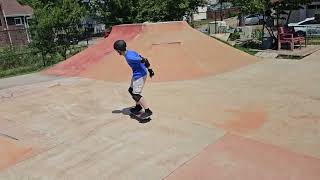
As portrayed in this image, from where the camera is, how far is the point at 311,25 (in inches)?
830

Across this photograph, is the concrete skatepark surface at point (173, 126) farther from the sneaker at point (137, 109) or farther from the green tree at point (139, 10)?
the green tree at point (139, 10)

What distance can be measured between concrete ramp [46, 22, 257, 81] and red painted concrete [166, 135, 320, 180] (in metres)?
5.16

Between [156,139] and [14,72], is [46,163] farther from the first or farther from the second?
[14,72]

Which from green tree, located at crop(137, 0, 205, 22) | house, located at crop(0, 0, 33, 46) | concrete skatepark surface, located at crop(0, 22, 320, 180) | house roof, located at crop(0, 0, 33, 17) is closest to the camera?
Result: concrete skatepark surface, located at crop(0, 22, 320, 180)

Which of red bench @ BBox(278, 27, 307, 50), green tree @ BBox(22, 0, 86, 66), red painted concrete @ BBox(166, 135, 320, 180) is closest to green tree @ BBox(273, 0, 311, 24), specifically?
red bench @ BBox(278, 27, 307, 50)

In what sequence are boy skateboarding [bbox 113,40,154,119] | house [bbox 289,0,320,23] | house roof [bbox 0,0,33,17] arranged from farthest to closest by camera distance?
house roof [bbox 0,0,33,17]
house [bbox 289,0,320,23]
boy skateboarding [bbox 113,40,154,119]

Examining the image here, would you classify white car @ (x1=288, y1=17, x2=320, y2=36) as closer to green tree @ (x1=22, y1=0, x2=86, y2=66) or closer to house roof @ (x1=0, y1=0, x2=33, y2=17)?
green tree @ (x1=22, y1=0, x2=86, y2=66)

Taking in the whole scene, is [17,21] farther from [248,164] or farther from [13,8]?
[248,164]

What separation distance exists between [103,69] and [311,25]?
612 inches

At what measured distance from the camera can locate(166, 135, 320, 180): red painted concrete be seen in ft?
13.9

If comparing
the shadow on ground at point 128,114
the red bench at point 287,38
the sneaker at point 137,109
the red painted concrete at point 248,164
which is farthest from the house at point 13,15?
the red painted concrete at point 248,164

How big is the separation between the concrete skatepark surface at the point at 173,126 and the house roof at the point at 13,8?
95.8 ft

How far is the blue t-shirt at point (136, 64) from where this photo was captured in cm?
591

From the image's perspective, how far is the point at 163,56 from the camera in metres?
11.0
